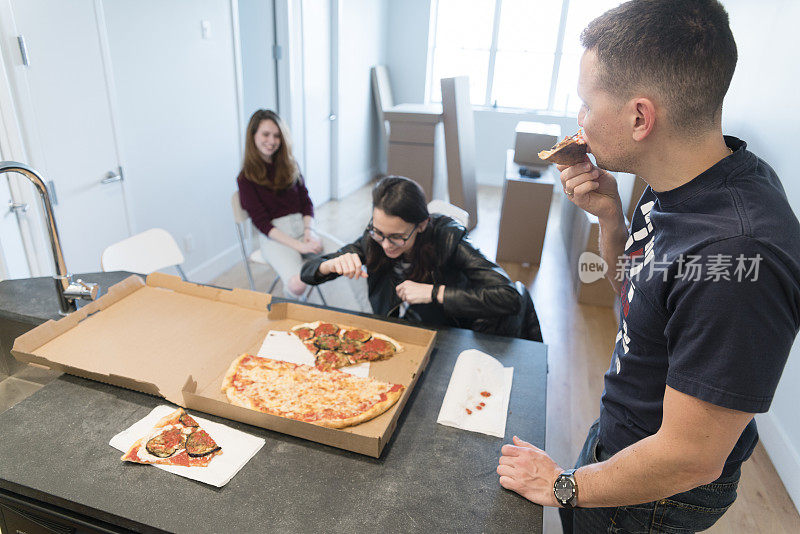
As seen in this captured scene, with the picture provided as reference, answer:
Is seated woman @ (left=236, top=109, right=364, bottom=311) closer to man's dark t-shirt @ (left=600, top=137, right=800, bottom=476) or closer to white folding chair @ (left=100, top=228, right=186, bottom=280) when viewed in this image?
white folding chair @ (left=100, top=228, right=186, bottom=280)

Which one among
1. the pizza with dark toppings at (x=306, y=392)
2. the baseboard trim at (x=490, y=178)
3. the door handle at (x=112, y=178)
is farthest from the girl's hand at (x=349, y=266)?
the baseboard trim at (x=490, y=178)

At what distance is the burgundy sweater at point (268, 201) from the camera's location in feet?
9.87

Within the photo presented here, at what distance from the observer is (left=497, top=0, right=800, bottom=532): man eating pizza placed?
0.69m

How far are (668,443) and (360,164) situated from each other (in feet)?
19.4

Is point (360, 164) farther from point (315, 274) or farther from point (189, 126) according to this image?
point (315, 274)

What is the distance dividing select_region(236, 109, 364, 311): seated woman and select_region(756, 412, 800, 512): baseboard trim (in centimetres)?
218

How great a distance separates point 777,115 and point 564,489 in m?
2.44

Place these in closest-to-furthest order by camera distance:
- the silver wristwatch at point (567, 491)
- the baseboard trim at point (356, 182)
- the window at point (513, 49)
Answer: the silver wristwatch at point (567, 491) → the baseboard trim at point (356, 182) → the window at point (513, 49)

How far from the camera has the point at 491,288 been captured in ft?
5.53

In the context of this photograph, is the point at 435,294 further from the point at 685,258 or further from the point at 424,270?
the point at 685,258

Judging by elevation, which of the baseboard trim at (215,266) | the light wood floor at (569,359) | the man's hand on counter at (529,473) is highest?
the man's hand on counter at (529,473)

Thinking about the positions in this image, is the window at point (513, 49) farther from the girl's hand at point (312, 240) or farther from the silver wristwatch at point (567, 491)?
the silver wristwatch at point (567, 491)

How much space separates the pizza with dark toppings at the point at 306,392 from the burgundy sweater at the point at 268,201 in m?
1.81

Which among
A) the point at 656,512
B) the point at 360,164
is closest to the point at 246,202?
the point at 656,512
